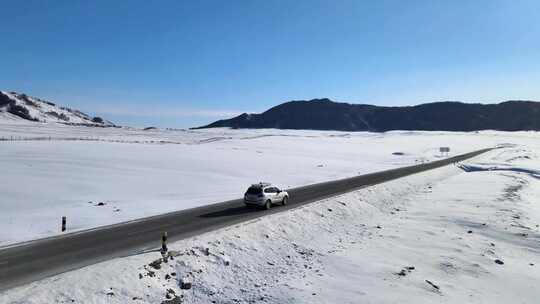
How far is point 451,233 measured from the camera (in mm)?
24547

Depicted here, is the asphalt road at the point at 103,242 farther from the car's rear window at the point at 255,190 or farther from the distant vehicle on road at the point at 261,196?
the car's rear window at the point at 255,190

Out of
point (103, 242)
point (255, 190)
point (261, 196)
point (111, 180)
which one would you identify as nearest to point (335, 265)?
point (103, 242)

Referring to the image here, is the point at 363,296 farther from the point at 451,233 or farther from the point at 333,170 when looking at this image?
the point at 333,170

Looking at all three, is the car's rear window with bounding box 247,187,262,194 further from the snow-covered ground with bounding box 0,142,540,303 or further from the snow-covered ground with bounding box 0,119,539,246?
the snow-covered ground with bounding box 0,119,539,246

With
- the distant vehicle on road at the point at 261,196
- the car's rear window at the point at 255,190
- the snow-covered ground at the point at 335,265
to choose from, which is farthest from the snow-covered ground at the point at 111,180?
the snow-covered ground at the point at 335,265

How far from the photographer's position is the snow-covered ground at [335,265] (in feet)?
43.9

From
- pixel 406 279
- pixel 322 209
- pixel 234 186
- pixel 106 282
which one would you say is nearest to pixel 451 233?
pixel 322 209

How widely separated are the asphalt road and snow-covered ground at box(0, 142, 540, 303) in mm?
2011

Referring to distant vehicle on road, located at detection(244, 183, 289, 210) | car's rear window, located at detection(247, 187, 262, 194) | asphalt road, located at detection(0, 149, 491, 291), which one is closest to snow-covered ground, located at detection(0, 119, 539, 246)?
asphalt road, located at detection(0, 149, 491, 291)

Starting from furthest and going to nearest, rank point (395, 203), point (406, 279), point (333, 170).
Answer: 1. point (333, 170)
2. point (395, 203)
3. point (406, 279)

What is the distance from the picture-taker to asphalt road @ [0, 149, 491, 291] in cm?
1487

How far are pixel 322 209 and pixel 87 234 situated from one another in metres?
13.0

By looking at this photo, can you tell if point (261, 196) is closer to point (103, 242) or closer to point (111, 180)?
point (103, 242)

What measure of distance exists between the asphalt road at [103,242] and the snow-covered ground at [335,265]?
201 cm
